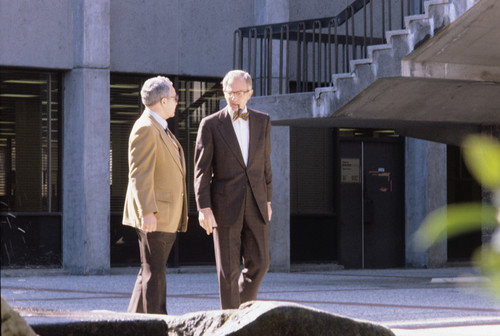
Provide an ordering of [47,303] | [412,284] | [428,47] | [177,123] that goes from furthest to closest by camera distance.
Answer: [177,123], [412,284], [428,47], [47,303]

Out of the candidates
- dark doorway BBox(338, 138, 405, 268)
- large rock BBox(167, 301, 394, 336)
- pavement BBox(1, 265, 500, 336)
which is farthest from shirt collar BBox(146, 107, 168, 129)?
dark doorway BBox(338, 138, 405, 268)

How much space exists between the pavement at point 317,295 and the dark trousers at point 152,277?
44 centimetres

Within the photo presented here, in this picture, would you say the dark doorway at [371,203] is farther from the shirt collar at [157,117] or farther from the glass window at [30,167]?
the shirt collar at [157,117]

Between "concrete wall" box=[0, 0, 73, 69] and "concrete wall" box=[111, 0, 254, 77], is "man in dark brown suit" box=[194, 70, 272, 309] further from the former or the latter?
"concrete wall" box=[111, 0, 254, 77]

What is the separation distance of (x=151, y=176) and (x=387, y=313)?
10.4 feet

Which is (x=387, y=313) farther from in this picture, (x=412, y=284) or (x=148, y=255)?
(x=412, y=284)

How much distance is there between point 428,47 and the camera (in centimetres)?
1171

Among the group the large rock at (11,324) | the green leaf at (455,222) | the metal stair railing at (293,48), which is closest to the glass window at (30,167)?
the metal stair railing at (293,48)

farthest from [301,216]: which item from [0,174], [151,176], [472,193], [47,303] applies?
[151,176]

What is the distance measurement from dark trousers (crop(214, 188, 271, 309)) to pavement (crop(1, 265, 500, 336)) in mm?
967

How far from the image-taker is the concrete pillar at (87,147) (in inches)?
610

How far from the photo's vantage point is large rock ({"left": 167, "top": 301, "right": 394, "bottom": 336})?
11.7 feet

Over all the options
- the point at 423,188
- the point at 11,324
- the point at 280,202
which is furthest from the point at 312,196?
the point at 11,324

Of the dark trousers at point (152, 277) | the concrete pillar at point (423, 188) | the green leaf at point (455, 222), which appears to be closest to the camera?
the green leaf at point (455, 222)
